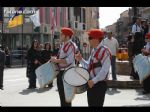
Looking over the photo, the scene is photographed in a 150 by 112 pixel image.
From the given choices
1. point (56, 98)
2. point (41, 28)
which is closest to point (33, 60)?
point (56, 98)

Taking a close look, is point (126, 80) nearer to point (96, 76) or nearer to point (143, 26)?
point (143, 26)

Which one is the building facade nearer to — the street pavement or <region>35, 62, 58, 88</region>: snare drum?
the street pavement

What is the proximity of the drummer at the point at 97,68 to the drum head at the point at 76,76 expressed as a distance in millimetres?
94

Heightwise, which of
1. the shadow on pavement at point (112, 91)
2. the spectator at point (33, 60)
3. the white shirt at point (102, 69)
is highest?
the white shirt at point (102, 69)

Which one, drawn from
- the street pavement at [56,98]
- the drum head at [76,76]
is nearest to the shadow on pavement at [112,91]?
the street pavement at [56,98]

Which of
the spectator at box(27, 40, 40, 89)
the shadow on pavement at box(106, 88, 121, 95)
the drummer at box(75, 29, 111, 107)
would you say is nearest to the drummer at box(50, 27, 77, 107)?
the drummer at box(75, 29, 111, 107)

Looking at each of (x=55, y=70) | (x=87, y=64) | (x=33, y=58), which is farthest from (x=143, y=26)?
(x=87, y=64)

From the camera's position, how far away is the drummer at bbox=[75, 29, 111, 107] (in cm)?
673

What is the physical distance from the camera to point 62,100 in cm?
841

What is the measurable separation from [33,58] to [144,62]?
17.7 feet

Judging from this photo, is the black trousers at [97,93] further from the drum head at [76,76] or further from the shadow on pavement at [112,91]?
the shadow on pavement at [112,91]

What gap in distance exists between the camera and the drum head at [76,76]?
6.87m

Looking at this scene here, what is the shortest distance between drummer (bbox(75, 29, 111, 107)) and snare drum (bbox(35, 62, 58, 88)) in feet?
5.43
